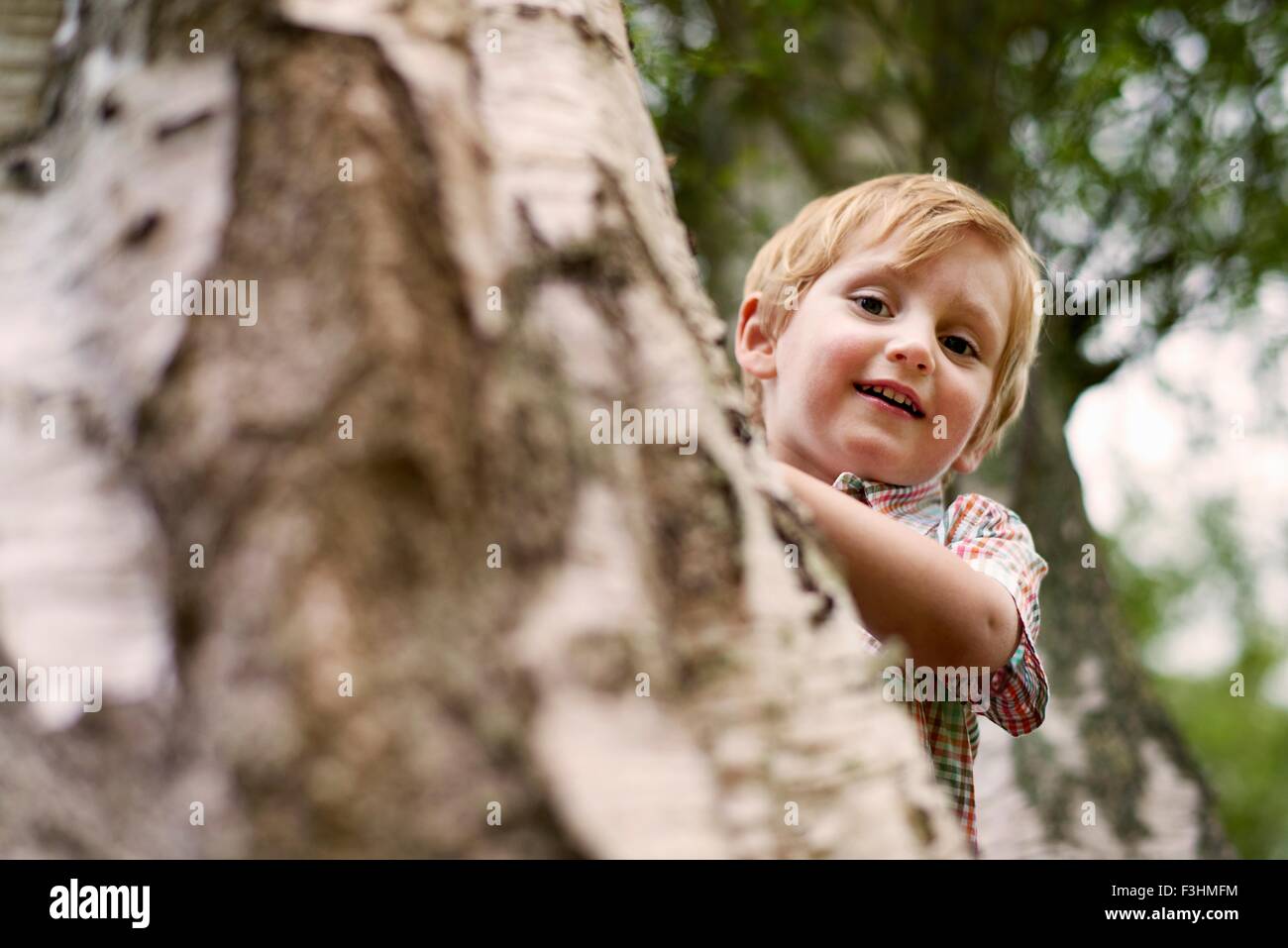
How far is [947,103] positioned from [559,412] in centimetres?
421

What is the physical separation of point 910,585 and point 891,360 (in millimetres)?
516

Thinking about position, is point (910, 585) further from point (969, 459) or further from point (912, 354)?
→ point (969, 459)

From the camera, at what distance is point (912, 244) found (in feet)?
6.33

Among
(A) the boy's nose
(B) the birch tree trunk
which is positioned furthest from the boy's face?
(B) the birch tree trunk

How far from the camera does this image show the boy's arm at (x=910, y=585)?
56.8 inches

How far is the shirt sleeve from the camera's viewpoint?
1727 millimetres

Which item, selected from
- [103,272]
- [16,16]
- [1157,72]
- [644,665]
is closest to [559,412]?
[644,665]

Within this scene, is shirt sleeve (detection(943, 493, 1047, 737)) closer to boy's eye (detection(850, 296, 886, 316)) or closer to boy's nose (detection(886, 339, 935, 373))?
boy's nose (detection(886, 339, 935, 373))

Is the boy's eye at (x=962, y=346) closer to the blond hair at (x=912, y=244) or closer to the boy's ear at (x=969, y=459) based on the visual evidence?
the blond hair at (x=912, y=244)

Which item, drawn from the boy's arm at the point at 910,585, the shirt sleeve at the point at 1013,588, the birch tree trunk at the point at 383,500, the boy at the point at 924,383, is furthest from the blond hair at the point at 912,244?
Answer: the birch tree trunk at the point at 383,500

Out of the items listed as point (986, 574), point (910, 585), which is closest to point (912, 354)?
point (986, 574)

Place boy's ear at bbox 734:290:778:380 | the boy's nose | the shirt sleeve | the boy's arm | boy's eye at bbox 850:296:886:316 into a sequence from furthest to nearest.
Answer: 1. boy's ear at bbox 734:290:778:380
2. boy's eye at bbox 850:296:886:316
3. the boy's nose
4. the shirt sleeve
5. the boy's arm

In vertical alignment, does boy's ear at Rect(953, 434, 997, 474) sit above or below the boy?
below

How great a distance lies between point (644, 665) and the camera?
90cm
